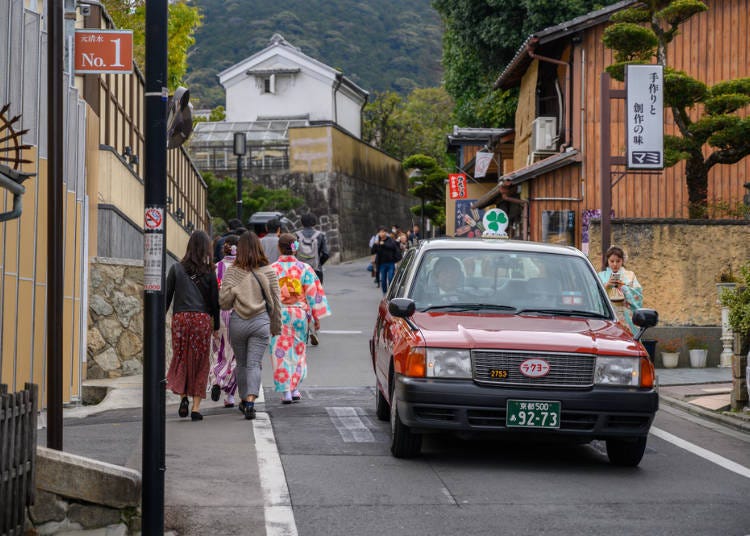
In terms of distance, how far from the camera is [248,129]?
54500mm

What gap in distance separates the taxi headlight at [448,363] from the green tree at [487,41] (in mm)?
29328

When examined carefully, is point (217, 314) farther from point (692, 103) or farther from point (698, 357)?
point (692, 103)

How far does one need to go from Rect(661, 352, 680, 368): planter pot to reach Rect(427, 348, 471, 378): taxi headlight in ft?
32.1

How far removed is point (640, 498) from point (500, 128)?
117 feet

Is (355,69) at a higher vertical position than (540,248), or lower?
higher

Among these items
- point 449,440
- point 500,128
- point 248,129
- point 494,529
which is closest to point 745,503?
point 494,529

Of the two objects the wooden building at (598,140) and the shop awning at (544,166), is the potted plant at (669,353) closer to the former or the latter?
the wooden building at (598,140)

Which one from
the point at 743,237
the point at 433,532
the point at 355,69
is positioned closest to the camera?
the point at 433,532

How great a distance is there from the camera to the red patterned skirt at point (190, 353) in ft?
35.5

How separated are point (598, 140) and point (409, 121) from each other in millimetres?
39564

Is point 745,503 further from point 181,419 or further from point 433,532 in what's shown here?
point 181,419

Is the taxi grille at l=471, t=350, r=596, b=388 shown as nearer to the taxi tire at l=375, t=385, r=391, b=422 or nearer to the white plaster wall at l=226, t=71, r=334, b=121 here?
the taxi tire at l=375, t=385, r=391, b=422

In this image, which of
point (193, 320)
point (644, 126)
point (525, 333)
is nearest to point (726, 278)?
point (644, 126)

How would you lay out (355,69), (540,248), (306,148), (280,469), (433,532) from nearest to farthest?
1. (433,532)
2. (280,469)
3. (540,248)
4. (306,148)
5. (355,69)
